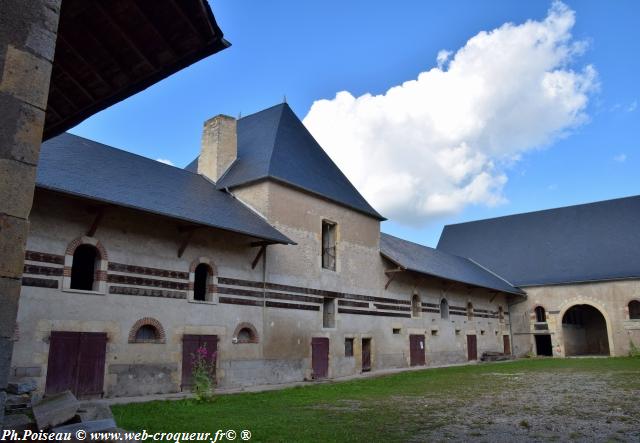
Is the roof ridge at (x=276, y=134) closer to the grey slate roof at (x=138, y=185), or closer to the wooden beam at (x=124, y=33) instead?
the grey slate roof at (x=138, y=185)

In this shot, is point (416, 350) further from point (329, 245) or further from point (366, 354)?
point (329, 245)

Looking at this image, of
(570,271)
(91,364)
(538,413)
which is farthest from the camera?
(570,271)

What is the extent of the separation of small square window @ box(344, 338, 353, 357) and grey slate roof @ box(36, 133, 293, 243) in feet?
15.8

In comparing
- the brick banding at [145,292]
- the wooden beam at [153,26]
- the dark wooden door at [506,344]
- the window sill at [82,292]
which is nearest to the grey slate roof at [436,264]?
the dark wooden door at [506,344]

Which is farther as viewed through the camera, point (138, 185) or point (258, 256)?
point (258, 256)

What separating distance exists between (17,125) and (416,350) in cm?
1847

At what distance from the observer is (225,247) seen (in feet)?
42.1

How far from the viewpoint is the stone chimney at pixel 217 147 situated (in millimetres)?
15954

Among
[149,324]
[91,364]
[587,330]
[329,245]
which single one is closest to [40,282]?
[91,364]

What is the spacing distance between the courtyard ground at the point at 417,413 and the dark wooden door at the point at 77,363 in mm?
1608

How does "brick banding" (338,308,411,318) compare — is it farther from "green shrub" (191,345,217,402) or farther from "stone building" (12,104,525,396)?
"green shrub" (191,345,217,402)

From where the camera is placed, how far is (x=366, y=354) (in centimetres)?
1717

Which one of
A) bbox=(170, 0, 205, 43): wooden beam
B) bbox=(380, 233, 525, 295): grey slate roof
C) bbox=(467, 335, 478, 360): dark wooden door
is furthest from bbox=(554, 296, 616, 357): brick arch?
bbox=(170, 0, 205, 43): wooden beam

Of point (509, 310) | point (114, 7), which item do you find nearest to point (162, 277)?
point (114, 7)
